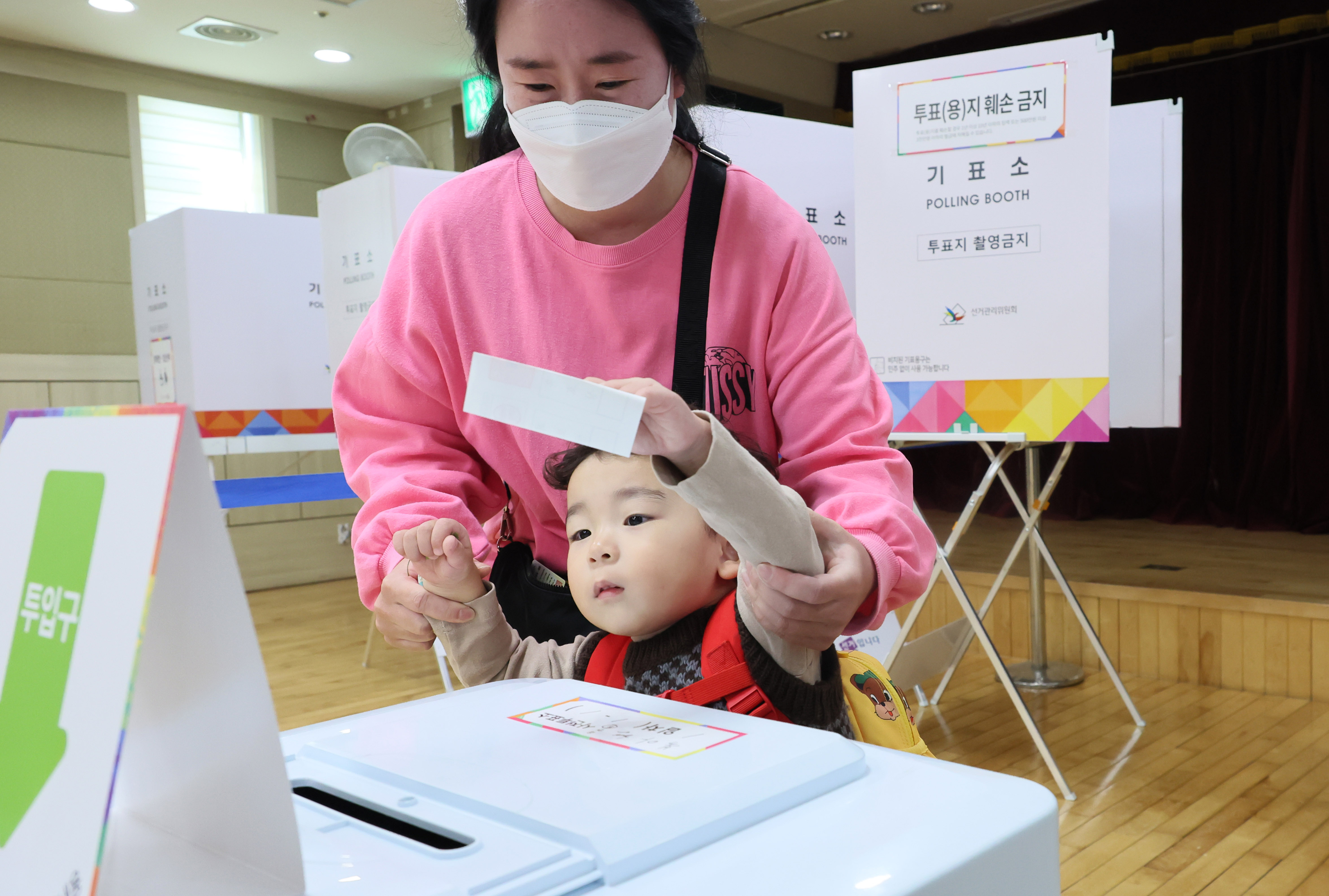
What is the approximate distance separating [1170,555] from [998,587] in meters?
1.82

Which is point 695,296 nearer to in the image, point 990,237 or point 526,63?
point 526,63

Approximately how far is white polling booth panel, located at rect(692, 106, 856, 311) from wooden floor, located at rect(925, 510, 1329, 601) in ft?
5.47

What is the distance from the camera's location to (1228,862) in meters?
2.07

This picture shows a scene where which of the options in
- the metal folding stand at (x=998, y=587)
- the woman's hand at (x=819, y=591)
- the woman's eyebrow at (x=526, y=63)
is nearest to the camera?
the woman's hand at (x=819, y=591)

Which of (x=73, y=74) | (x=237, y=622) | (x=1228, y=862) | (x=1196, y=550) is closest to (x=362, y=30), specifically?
(x=73, y=74)

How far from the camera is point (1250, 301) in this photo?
17.2 feet

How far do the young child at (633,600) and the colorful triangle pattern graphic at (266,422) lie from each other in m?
3.06

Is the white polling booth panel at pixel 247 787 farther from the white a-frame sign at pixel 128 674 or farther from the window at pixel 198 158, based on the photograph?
the window at pixel 198 158

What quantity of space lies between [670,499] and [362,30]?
4.82 meters

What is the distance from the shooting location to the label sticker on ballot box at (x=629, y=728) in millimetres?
479

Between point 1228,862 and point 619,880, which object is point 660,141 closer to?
point 619,880

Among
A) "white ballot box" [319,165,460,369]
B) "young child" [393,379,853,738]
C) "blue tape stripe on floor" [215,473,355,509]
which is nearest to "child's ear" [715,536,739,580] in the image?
"young child" [393,379,853,738]

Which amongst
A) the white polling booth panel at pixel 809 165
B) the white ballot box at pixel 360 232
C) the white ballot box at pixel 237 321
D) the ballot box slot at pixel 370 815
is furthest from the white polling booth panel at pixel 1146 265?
the ballot box slot at pixel 370 815

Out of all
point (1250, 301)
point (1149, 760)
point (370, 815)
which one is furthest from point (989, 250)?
point (1250, 301)
